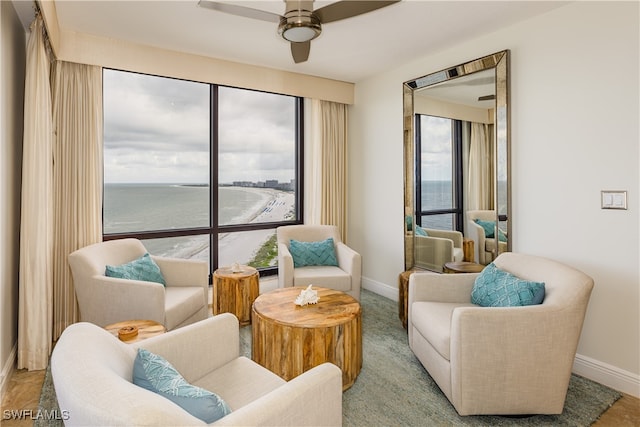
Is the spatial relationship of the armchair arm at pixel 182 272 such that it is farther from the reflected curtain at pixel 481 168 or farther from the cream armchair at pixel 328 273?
the reflected curtain at pixel 481 168

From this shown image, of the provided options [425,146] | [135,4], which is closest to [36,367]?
[135,4]

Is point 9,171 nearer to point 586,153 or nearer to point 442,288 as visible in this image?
point 442,288

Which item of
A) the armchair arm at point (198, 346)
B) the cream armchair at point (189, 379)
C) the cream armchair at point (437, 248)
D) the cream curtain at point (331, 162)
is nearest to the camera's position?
the cream armchair at point (189, 379)

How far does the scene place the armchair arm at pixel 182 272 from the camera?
3324 millimetres

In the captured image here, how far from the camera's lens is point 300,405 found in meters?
1.27

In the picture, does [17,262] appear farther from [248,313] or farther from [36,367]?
[248,313]

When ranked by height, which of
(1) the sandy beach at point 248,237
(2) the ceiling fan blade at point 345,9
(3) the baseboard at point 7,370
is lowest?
(3) the baseboard at point 7,370

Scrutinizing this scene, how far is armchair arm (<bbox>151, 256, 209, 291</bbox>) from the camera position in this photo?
3.32m

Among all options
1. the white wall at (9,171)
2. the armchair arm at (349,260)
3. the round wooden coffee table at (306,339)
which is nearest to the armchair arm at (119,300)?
the white wall at (9,171)

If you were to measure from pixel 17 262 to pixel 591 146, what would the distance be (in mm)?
4395

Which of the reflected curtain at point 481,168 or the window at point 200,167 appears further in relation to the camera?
the window at point 200,167

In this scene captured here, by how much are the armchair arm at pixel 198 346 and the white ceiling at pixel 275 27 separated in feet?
7.31

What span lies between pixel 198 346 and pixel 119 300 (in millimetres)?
1273

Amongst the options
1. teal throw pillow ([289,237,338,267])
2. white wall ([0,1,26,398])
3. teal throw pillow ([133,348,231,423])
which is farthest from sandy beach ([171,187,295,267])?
teal throw pillow ([133,348,231,423])
